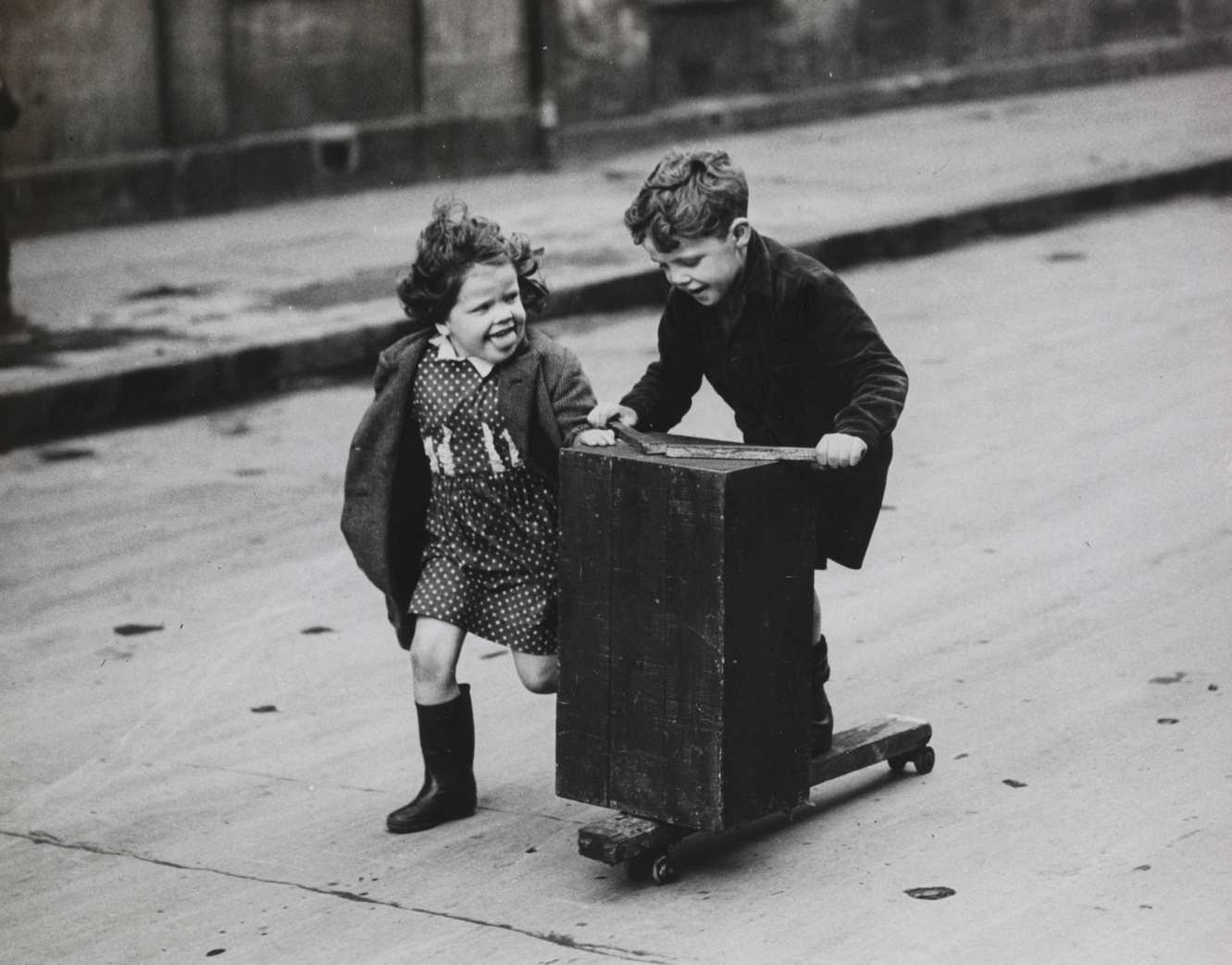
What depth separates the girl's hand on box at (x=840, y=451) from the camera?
4.07 meters

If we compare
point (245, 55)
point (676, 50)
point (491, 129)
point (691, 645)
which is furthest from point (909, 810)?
point (676, 50)

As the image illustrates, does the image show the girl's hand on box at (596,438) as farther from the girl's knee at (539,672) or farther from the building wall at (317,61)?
the building wall at (317,61)

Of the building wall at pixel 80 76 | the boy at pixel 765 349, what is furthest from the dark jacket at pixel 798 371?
the building wall at pixel 80 76

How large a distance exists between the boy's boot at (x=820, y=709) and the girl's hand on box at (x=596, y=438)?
0.63m

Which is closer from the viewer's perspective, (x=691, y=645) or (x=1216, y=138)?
(x=691, y=645)

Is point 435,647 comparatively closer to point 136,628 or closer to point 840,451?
point 840,451

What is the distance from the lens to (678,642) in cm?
413

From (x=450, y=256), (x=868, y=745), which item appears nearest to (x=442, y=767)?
(x=868, y=745)

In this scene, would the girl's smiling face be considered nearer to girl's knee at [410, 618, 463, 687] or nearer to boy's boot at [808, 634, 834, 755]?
girl's knee at [410, 618, 463, 687]

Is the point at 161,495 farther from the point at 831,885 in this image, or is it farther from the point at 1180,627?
the point at 831,885

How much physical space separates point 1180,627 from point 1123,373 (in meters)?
3.30

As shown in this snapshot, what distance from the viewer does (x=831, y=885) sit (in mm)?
4184

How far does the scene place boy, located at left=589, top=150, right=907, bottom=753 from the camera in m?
4.20

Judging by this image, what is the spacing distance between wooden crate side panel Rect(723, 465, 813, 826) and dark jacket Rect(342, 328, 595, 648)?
1.56 feet
